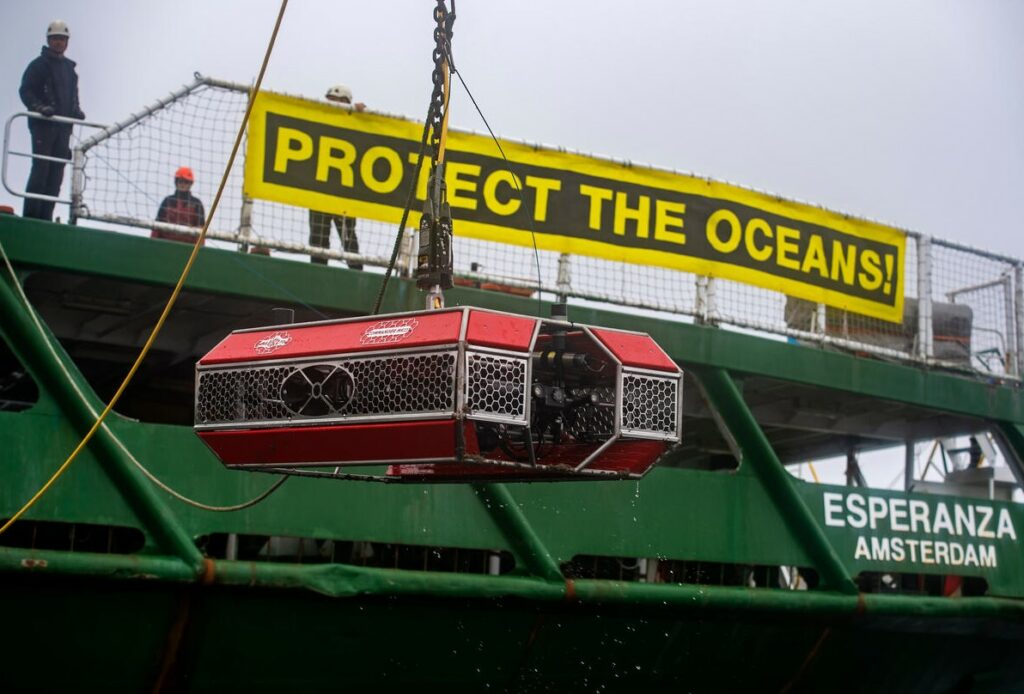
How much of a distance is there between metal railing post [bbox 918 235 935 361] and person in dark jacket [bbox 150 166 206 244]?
6.21 m

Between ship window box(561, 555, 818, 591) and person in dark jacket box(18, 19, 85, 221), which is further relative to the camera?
ship window box(561, 555, 818, 591)

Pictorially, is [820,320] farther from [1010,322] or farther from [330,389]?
[330,389]

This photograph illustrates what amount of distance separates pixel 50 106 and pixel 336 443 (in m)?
4.65

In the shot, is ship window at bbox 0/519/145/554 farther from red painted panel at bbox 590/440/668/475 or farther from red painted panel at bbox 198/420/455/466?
red painted panel at bbox 590/440/668/475

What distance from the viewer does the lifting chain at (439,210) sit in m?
6.20

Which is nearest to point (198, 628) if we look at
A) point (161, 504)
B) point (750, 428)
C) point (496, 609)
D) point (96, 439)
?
point (161, 504)

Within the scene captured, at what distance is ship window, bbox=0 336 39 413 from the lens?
372 inches

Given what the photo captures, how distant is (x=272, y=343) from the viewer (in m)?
6.18

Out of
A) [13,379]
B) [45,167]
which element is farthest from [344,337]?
[13,379]

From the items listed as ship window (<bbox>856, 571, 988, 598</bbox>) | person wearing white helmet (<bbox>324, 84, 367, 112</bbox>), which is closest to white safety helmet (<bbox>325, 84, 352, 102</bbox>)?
person wearing white helmet (<bbox>324, 84, 367, 112</bbox>)

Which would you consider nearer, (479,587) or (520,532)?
(479,587)

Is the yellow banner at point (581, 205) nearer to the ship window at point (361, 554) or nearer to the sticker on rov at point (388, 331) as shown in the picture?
the ship window at point (361, 554)

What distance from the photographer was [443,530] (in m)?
9.30

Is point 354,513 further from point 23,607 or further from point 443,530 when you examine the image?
point 23,607
